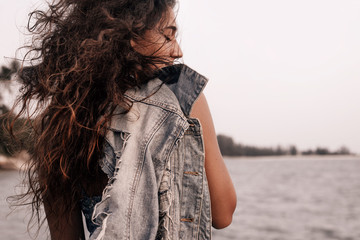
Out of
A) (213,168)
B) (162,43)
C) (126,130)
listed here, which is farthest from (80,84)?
(213,168)

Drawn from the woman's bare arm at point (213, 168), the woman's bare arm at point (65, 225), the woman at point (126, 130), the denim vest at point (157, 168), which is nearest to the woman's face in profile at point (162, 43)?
the woman at point (126, 130)

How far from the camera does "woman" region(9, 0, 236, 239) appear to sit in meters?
1.33

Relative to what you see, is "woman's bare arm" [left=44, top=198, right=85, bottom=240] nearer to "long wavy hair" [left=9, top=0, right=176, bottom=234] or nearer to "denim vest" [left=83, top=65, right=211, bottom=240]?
"long wavy hair" [left=9, top=0, right=176, bottom=234]

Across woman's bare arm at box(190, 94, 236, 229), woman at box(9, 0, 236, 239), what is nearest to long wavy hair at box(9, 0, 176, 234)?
woman at box(9, 0, 236, 239)

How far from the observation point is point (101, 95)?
4.96 ft

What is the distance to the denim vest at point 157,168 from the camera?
1.29 m

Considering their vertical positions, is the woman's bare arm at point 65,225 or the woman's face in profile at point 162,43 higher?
the woman's face in profile at point 162,43

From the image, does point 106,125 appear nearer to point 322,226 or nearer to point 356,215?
point 322,226

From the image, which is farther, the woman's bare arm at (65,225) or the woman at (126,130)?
the woman's bare arm at (65,225)

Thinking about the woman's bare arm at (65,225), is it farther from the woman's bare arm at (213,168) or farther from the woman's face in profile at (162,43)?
the woman's face in profile at (162,43)

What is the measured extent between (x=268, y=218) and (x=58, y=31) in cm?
1509

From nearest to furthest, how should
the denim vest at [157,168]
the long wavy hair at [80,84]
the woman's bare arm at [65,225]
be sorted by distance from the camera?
1. the denim vest at [157,168]
2. the long wavy hair at [80,84]
3. the woman's bare arm at [65,225]

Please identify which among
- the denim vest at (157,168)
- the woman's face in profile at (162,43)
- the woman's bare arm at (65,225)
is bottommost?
the woman's bare arm at (65,225)

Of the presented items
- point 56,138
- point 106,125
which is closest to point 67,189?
point 56,138
